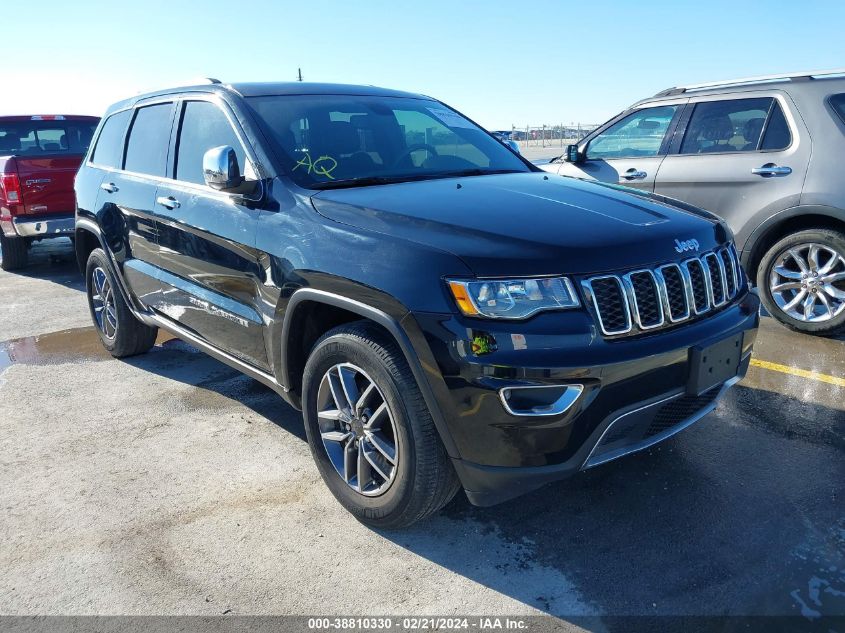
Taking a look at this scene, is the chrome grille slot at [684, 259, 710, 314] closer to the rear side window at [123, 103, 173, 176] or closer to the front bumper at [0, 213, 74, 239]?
the rear side window at [123, 103, 173, 176]

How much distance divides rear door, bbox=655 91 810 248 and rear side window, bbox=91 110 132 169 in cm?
424

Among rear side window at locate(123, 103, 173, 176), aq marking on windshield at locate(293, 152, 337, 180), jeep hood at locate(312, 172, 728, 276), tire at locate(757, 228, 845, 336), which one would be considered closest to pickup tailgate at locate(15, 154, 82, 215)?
rear side window at locate(123, 103, 173, 176)

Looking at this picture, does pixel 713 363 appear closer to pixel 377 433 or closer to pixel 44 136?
pixel 377 433

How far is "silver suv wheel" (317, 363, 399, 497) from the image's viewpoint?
2727 mm

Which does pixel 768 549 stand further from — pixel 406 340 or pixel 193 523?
pixel 193 523

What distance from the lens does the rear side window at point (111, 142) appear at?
4.84 meters

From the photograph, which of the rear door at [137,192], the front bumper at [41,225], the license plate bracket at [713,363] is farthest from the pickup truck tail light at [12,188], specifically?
the license plate bracket at [713,363]

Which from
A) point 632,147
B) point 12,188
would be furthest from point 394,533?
point 12,188

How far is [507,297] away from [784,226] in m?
3.85

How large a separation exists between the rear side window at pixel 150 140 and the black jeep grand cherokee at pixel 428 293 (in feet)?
0.46

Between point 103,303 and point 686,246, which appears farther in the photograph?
point 103,303

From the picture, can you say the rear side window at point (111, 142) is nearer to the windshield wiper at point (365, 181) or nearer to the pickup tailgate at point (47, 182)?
the windshield wiper at point (365, 181)

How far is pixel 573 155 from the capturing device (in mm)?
6020

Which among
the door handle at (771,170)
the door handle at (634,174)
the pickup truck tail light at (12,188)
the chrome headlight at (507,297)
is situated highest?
the door handle at (771,170)
